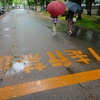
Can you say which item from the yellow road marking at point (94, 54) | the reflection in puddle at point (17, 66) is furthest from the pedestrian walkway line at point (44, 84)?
the yellow road marking at point (94, 54)

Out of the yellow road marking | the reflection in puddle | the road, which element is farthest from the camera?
the yellow road marking

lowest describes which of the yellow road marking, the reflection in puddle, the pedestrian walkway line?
the pedestrian walkway line

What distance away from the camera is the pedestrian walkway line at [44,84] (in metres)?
3.91

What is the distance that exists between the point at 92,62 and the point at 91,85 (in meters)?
1.71

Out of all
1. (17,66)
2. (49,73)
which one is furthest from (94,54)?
(17,66)

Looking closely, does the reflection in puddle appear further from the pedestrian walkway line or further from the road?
the pedestrian walkway line

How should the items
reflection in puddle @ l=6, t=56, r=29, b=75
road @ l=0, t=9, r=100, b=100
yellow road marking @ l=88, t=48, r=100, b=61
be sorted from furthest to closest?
yellow road marking @ l=88, t=48, r=100, b=61, reflection in puddle @ l=6, t=56, r=29, b=75, road @ l=0, t=9, r=100, b=100

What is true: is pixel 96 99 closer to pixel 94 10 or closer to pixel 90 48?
pixel 90 48

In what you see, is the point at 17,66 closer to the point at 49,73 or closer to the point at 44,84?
the point at 49,73

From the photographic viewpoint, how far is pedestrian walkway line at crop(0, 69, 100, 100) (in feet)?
12.8

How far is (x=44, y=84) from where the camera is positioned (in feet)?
14.1

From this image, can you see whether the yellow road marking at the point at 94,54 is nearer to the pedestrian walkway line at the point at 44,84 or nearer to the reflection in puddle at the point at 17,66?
the pedestrian walkway line at the point at 44,84

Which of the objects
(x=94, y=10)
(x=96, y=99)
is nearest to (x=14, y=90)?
(x=96, y=99)

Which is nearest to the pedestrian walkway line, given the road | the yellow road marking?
the road
